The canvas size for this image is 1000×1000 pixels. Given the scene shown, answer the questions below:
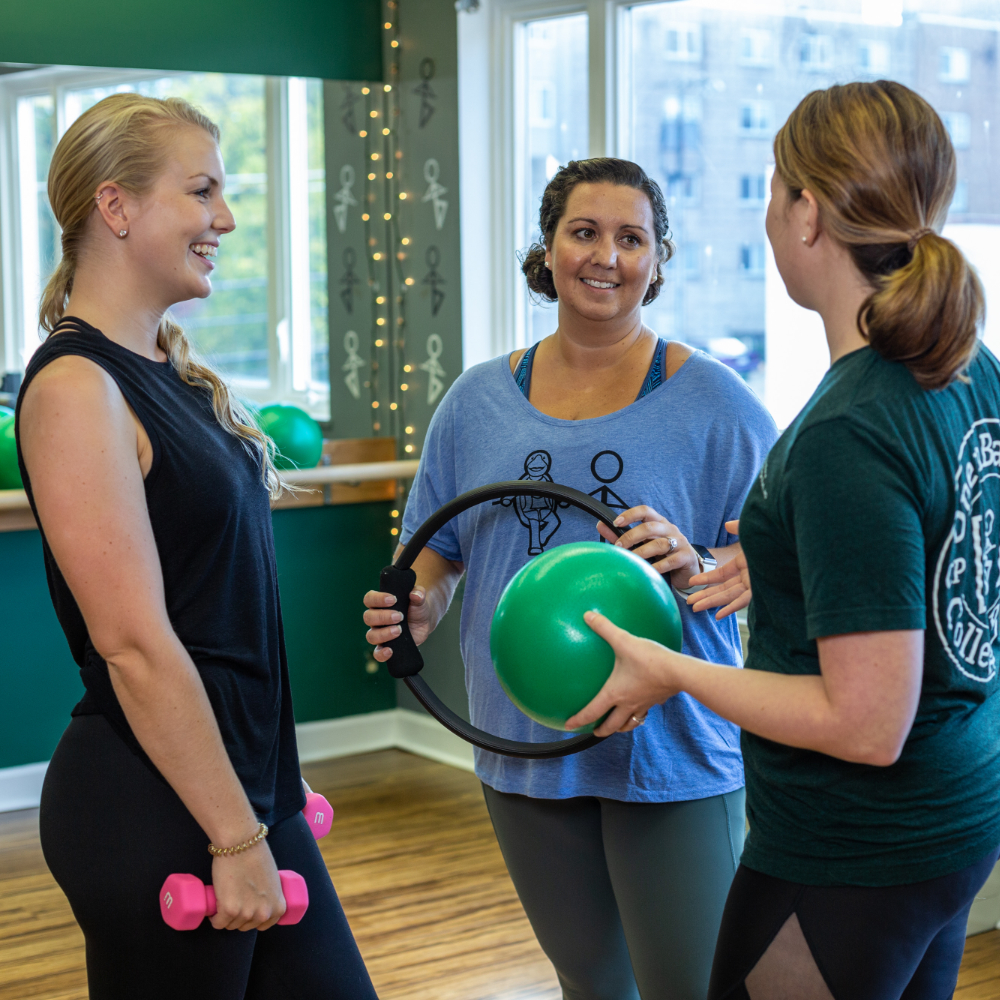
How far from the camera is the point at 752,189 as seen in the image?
126 inches

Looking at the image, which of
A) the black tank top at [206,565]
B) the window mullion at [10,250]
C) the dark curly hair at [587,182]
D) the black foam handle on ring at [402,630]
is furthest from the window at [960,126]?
the window mullion at [10,250]

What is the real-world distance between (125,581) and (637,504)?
28.3 inches

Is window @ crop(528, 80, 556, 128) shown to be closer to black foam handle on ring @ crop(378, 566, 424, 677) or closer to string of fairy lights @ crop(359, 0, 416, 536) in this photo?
string of fairy lights @ crop(359, 0, 416, 536)

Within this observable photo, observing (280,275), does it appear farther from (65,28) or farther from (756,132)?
(756,132)

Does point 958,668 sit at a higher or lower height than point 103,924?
higher

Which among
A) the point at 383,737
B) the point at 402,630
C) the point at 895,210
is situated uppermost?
the point at 895,210

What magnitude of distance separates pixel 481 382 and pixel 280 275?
3.11 meters

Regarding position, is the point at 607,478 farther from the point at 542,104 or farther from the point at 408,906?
the point at 542,104

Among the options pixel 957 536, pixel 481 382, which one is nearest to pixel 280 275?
pixel 481 382

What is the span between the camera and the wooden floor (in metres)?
2.59

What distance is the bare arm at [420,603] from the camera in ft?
5.55

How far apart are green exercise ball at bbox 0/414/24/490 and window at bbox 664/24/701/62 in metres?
2.15

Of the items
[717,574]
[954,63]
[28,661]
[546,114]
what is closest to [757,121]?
[954,63]

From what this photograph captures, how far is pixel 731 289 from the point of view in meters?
3.28
